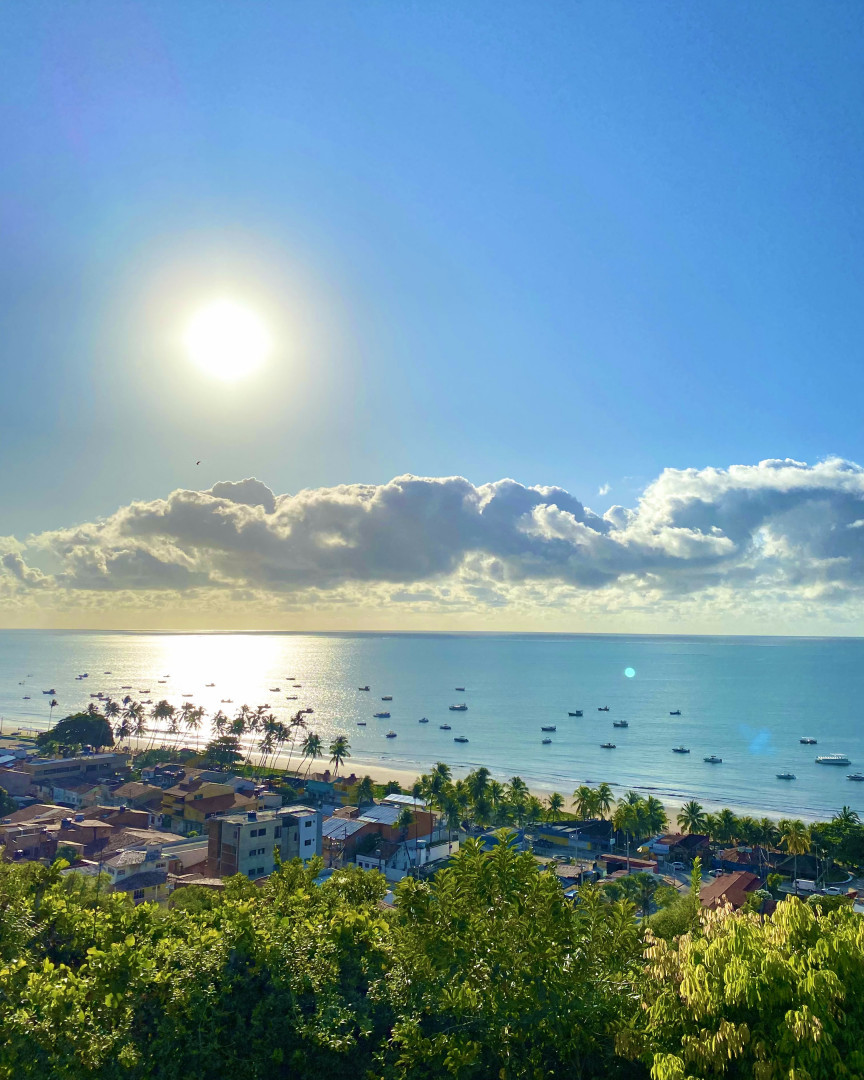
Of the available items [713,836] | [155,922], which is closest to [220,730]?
[713,836]

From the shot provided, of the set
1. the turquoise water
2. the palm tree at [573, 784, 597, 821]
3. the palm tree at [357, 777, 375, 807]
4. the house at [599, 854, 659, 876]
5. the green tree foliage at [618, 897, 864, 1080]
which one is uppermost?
the green tree foliage at [618, 897, 864, 1080]

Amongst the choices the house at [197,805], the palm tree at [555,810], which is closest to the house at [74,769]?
the house at [197,805]

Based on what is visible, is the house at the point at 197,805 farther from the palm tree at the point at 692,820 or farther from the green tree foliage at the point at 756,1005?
the green tree foliage at the point at 756,1005

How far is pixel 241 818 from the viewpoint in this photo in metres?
45.3

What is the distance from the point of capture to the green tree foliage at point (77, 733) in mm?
93938

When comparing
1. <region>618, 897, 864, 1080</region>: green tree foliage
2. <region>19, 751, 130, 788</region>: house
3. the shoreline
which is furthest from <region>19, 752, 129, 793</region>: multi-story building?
<region>618, 897, 864, 1080</region>: green tree foliage

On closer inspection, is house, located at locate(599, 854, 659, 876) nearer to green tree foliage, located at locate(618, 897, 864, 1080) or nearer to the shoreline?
the shoreline

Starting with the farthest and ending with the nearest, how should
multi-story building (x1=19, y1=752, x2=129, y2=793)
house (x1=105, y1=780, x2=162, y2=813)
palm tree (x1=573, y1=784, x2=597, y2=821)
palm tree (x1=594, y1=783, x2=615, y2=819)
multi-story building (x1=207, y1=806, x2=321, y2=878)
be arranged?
multi-story building (x1=19, y1=752, x2=129, y2=793)
house (x1=105, y1=780, x2=162, y2=813)
palm tree (x1=594, y1=783, x2=615, y2=819)
palm tree (x1=573, y1=784, x2=597, y2=821)
multi-story building (x1=207, y1=806, x2=321, y2=878)

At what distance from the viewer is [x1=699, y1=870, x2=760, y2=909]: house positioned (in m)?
43.1

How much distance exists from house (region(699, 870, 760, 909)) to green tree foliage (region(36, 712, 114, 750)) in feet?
275

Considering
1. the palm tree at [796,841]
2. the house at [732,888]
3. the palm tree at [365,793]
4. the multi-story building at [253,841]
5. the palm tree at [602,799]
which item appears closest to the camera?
the house at [732,888]

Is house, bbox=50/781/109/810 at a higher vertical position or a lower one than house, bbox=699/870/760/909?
lower

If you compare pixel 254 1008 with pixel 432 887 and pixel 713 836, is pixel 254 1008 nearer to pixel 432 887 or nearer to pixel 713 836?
pixel 432 887

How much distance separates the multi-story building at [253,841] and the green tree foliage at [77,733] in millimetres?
59829
